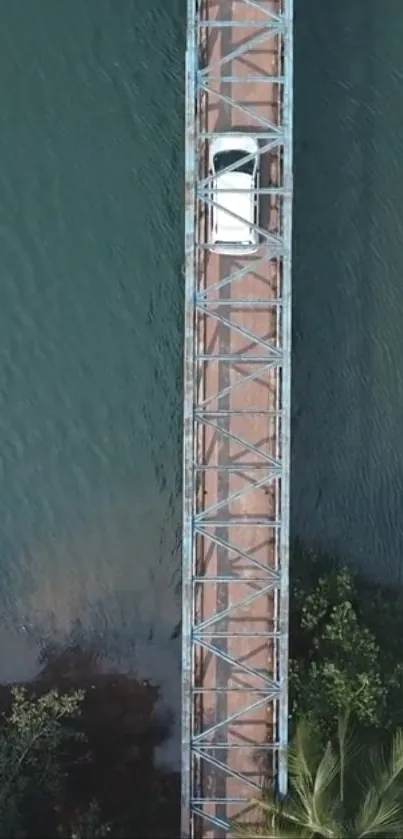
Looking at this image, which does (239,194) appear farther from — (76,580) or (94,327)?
(76,580)

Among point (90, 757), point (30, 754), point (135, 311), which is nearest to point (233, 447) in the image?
point (135, 311)

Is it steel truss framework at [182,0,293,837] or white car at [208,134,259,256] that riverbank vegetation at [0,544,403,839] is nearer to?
steel truss framework at [182,0,293,837]

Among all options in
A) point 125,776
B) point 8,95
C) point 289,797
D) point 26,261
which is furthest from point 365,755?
point 8,95

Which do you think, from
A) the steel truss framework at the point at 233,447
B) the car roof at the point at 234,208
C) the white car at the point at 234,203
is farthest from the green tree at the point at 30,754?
the car roof at the point at 234,208

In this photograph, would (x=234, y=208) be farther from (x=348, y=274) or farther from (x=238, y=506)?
(x=238, y=506)

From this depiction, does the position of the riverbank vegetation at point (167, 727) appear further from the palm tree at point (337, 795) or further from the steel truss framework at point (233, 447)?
the steel truss framework at point (233, 447)
